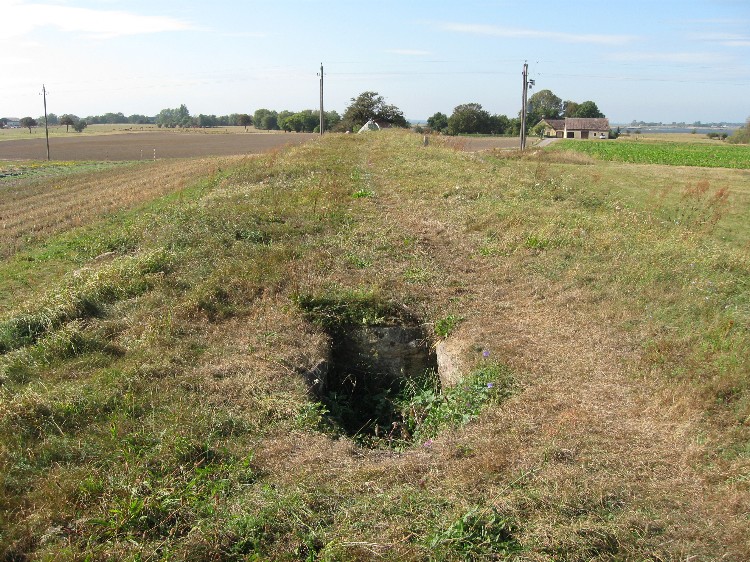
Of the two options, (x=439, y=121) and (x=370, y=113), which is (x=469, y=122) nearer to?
(x=439, y=121)

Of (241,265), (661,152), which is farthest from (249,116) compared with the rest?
(241,265)

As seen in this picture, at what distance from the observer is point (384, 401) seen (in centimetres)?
596

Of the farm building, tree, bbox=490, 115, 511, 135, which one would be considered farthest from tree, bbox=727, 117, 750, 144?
tree, bbox=490, 115, 511, 135

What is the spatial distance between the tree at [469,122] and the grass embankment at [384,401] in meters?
70.4

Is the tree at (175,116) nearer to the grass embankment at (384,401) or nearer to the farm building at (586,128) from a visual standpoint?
the farm building at (586,128)

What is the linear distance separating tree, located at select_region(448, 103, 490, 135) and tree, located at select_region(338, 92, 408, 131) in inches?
845

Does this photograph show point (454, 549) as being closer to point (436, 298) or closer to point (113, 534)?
point (113, 534)

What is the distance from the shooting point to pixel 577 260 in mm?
8250

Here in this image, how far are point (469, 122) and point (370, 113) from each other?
24921 millimetres

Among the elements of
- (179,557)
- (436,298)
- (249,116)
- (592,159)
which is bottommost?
(179,557)

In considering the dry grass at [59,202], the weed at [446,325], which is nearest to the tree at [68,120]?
the dry grass at [59,202]

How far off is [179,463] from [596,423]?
9.96 ft

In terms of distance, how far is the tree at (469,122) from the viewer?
77.7 meters

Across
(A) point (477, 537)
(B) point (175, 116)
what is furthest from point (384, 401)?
(B) point (175, 116)
